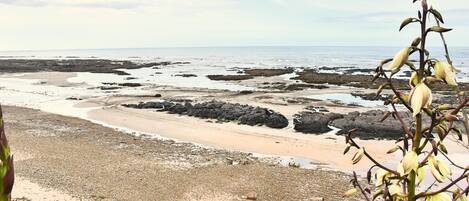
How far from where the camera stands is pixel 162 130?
73.8 ft

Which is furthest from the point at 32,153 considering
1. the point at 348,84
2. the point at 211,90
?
the point at 348,84

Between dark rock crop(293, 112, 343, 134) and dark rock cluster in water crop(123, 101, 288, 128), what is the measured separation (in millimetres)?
908

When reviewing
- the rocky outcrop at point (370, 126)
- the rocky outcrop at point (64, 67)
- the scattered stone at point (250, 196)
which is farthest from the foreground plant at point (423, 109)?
the rocky outcrop at point (64, 67)

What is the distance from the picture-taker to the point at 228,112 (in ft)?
86.3

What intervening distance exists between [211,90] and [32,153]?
24887 mm

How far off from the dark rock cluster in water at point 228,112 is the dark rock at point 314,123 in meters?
0.91

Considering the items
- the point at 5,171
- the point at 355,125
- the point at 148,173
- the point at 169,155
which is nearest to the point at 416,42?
the point at 5,171

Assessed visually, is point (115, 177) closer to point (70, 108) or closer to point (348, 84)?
point (70, 108)

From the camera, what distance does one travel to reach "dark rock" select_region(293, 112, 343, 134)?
73.9 ft

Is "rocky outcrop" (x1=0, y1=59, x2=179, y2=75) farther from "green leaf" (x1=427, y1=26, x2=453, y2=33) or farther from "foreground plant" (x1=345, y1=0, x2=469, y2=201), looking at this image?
"green leaf" (x1=427, y1=26, x2=453, y2=33)

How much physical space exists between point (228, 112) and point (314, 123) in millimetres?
5324

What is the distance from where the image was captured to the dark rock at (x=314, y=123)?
22516mm

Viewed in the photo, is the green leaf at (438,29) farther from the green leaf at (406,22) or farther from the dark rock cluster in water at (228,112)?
the dark rock cluster in water at (228,112)

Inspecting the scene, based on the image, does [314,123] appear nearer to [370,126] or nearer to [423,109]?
[370,126]
